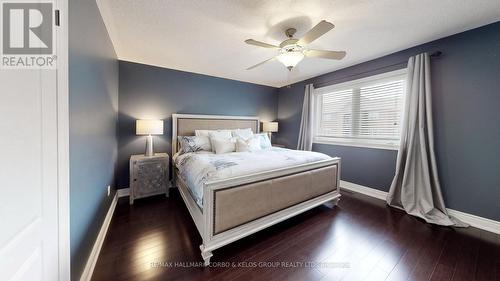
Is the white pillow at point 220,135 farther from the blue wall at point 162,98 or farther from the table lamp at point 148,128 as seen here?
the table lamp at point 148,128

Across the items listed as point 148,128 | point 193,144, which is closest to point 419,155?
point 193,144

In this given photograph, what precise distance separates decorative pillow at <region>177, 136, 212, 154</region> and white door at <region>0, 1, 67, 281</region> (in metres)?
2.13

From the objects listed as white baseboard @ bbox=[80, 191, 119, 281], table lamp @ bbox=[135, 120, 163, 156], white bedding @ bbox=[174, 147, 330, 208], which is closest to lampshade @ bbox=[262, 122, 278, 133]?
white bedding @ bbox=[174, 147, 330, 208]

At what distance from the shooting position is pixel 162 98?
3.35 m

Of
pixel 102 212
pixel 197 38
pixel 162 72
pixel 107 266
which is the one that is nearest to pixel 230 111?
pixel 162 72

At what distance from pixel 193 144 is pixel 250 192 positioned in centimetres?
169

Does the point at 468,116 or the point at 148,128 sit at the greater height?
the point at 468,116

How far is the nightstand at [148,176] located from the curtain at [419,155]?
3636 mm

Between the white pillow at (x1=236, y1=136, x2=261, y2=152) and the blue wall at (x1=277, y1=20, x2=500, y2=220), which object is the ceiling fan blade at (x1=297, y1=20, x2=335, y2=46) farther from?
the blue wall at (x1=277, y1=20, x2=500, y2=220)

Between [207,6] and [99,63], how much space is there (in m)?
1.21

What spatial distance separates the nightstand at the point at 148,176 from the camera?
274 centimetres

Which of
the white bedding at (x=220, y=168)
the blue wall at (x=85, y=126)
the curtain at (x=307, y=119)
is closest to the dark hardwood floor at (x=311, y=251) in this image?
the blue wall at (x=85, y=126)

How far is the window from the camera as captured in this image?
2906 millimetres

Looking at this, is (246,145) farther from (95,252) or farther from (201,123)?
(95,252)
